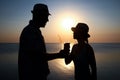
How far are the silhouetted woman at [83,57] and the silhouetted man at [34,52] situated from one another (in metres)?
1.21

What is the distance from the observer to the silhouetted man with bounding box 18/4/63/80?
4.77 m

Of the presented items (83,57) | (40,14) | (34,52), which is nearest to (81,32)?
(83,57)

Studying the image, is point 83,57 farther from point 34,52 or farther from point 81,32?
point 34,52

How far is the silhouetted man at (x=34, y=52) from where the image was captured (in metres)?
4.77

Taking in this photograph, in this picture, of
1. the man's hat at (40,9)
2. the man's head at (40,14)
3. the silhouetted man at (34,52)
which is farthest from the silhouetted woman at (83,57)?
the man's hat at (40,9)

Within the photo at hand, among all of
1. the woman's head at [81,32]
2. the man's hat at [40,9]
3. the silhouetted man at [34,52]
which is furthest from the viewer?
the woman's head at [81,32]

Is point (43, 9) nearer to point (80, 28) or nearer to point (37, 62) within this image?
point (37, 62)

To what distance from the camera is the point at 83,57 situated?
623 cm

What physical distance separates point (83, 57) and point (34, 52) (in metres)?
1.88

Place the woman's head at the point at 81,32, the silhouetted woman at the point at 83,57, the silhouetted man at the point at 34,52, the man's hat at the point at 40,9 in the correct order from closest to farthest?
the silhouetted man at the point at 34,52 < the man's hat at the point at 40,9 < the silhouetted woman at the point at 83,57 < the woman's head at the point at 81,32

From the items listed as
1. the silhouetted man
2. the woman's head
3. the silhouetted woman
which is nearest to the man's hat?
the silhouetted man

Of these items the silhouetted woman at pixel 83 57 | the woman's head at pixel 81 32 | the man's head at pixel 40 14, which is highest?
the man's head at pixel 40 14

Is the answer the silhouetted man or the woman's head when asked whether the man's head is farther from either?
the woman's head

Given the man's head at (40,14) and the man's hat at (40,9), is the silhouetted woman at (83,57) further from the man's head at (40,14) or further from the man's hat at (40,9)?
the man's hat at (40,9)
